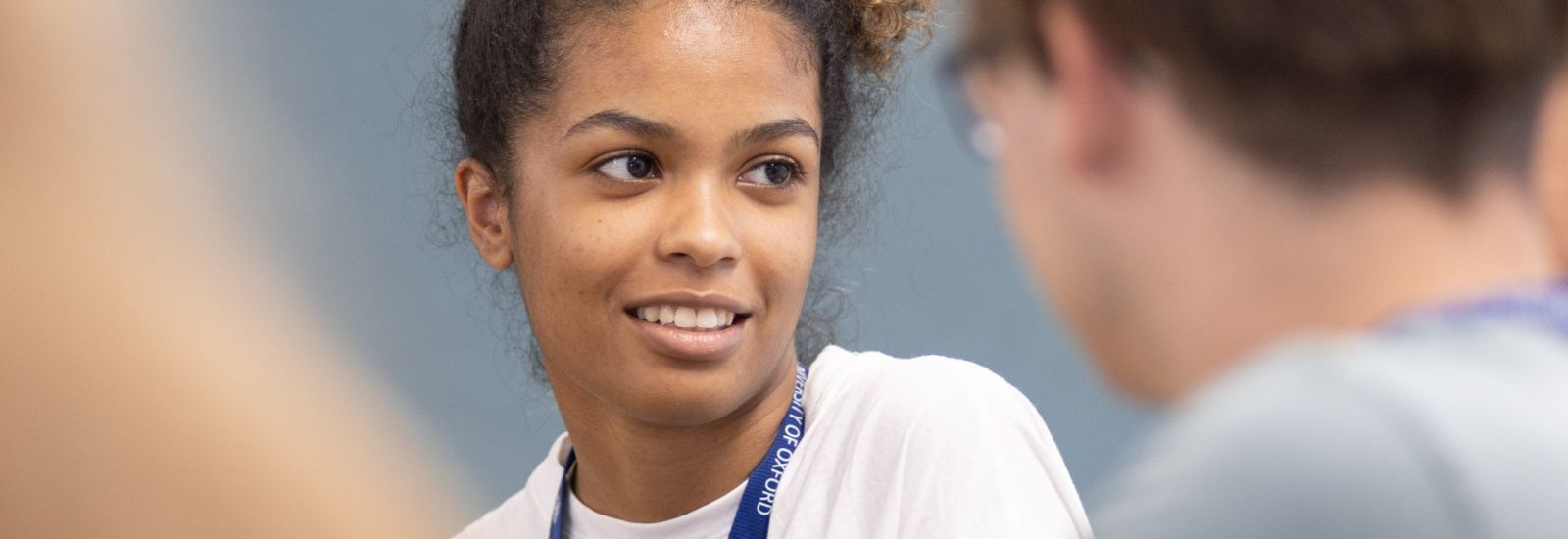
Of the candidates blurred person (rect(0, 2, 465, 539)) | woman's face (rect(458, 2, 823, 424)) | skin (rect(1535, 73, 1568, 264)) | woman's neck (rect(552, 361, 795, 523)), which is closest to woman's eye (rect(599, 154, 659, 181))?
woman's face (rect(458, 2, 823, 424))

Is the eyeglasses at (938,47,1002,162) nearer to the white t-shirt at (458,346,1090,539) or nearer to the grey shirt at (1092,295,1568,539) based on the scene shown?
the grey shirt at (1092,295,1568,539)

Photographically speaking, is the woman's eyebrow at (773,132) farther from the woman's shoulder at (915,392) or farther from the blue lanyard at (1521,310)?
the blue lanyard at (1521,310)

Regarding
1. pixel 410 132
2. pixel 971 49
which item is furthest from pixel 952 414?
pixel 410 132

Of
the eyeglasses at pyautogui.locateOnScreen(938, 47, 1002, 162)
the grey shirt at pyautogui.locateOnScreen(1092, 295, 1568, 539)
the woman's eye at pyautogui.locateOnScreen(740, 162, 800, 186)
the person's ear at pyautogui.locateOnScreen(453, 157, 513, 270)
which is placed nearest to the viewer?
the grey shirt at pyautogui.locateOnScreen(1092, 295, 1568, 539)

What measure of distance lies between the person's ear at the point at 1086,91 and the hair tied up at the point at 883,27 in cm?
98

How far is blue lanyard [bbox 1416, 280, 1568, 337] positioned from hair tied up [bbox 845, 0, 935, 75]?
41.7 inches

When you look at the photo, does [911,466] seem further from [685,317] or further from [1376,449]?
[1376,449]

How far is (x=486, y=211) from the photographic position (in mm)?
1653

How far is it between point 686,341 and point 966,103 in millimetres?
739

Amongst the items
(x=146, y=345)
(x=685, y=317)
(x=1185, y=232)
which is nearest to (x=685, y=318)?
(x=685, y=317)

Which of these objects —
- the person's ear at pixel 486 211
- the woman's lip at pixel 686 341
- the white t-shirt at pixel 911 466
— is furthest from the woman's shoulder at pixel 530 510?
the woman's lip at pixel 686 341

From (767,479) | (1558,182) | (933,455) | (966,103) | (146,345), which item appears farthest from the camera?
(146,345)

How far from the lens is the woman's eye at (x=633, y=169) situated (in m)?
1.46

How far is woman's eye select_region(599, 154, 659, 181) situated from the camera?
57.4 inches
